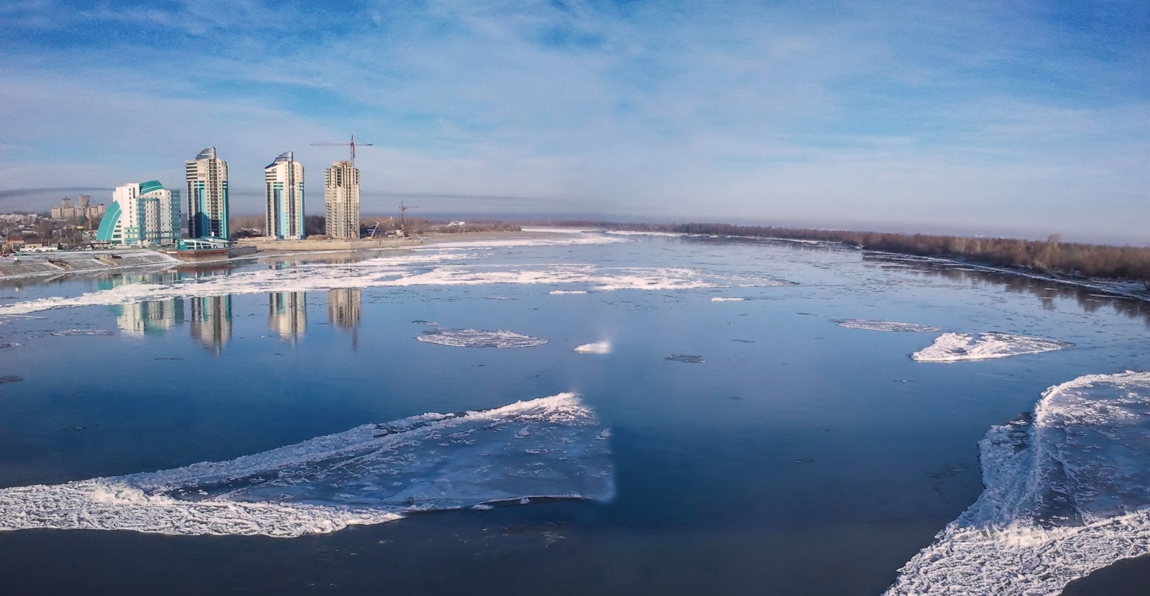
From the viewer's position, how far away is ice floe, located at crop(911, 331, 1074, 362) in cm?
711

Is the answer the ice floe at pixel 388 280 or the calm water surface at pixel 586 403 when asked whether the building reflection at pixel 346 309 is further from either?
the ice floe at pixel 388 280

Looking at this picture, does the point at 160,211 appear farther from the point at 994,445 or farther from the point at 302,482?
the point at 994,445

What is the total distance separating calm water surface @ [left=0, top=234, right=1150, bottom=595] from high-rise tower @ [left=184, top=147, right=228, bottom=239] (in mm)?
15661

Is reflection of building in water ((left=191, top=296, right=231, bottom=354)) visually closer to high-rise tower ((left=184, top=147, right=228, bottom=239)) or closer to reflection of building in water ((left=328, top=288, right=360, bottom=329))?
reflection of building in water ((left=328, top=288, right=360, bottom=329))

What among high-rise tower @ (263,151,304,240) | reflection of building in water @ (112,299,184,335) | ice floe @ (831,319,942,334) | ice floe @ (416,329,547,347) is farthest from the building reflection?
high-rise tower @ (263,151,304,240)

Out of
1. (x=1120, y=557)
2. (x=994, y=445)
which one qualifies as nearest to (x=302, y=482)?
(x=1120, y=557)

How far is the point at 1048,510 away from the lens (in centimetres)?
358

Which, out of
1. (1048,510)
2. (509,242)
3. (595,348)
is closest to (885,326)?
(595,348)

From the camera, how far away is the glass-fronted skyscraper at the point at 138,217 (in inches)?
796

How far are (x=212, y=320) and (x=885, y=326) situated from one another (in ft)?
24.6

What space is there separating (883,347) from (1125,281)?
37.3 ft

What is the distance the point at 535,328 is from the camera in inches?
324

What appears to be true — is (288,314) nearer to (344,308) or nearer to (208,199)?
(344,308)

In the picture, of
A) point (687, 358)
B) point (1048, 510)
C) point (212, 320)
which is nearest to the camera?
point (1048, 510)
